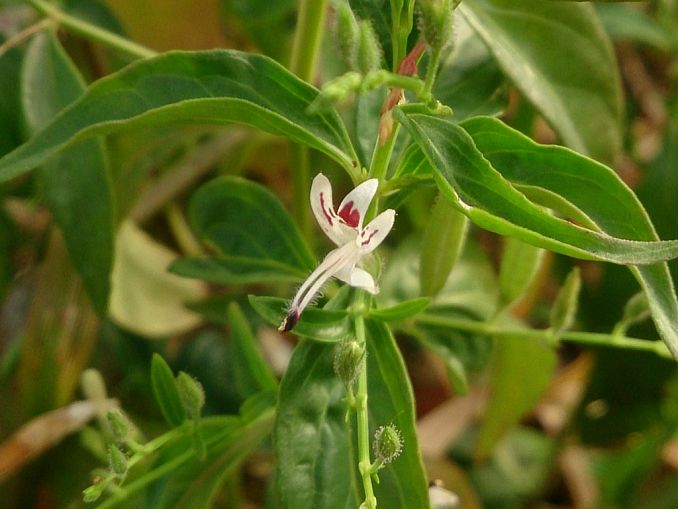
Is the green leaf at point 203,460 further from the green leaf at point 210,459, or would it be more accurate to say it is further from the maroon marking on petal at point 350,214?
the maroon marking on petal at point 350,214

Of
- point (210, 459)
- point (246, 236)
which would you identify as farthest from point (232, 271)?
point (210, 459)

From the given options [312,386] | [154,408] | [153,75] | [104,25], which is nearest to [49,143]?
[153,75]

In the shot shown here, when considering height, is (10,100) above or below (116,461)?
above

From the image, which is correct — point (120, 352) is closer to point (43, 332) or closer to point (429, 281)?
point (43, 332)

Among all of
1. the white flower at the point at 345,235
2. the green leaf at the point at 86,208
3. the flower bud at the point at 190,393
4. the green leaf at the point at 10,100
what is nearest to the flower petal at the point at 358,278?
the white flower at the point at 345,235

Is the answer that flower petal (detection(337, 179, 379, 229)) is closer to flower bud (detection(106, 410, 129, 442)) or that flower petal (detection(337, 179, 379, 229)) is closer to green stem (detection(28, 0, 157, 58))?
flower bud (detection(106, 410, 129, 442))

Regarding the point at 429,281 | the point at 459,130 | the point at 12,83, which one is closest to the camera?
the point at 459,130

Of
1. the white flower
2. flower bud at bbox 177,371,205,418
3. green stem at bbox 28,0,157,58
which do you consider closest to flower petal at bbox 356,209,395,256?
the white flower

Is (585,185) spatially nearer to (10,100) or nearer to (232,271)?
(232,271)

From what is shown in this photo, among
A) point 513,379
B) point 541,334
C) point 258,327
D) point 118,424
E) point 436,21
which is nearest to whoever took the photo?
point 436,21
